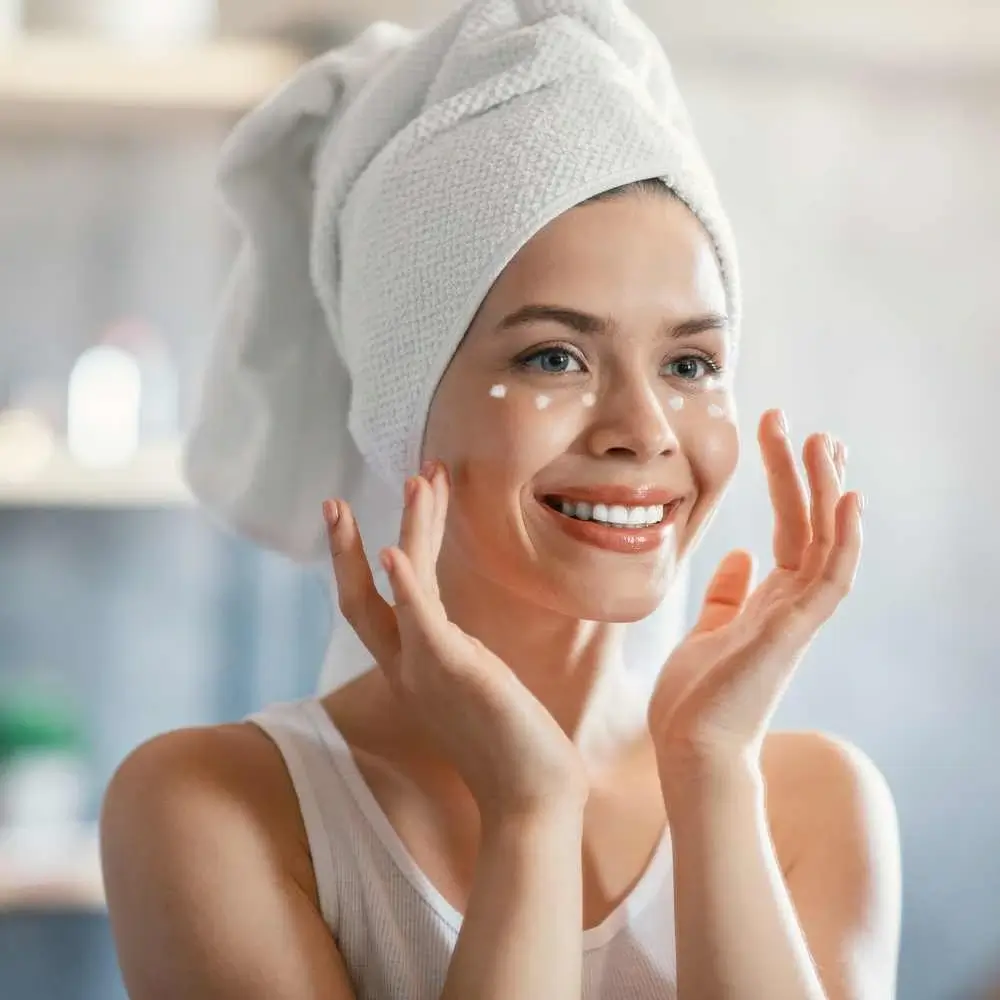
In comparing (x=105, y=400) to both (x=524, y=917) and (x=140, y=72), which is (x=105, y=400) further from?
(x=524, y=917)

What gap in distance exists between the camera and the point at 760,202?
1.66m

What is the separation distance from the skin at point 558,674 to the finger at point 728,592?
0.03 metres

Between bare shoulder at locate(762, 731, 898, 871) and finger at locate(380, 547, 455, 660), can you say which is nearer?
finger at locate(380, 547, 455, 660)

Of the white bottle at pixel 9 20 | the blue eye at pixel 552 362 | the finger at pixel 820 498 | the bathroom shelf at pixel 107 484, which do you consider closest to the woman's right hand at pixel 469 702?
the blue eye at pixel 552 362

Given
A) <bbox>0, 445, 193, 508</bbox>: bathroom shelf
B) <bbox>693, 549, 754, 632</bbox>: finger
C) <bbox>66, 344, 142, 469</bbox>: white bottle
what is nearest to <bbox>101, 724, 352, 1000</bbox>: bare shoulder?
<bbox>693, 549, 754, 632</bbox>: finger

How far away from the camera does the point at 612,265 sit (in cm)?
81

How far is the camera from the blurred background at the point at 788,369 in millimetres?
1646

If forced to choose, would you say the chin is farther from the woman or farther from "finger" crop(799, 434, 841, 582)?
"finger" crop(799, 434, 841, 582)

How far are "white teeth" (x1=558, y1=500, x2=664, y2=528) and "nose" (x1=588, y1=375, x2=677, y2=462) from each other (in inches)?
1.4

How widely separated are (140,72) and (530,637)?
0.92m

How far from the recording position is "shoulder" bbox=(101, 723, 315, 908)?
827mm


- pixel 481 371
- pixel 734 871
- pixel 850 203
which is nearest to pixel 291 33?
pixel 850 203

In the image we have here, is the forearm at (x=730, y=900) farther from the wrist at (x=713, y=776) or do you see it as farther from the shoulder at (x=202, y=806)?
the shoulder at (x=202, y=806)

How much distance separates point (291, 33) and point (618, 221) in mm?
997
